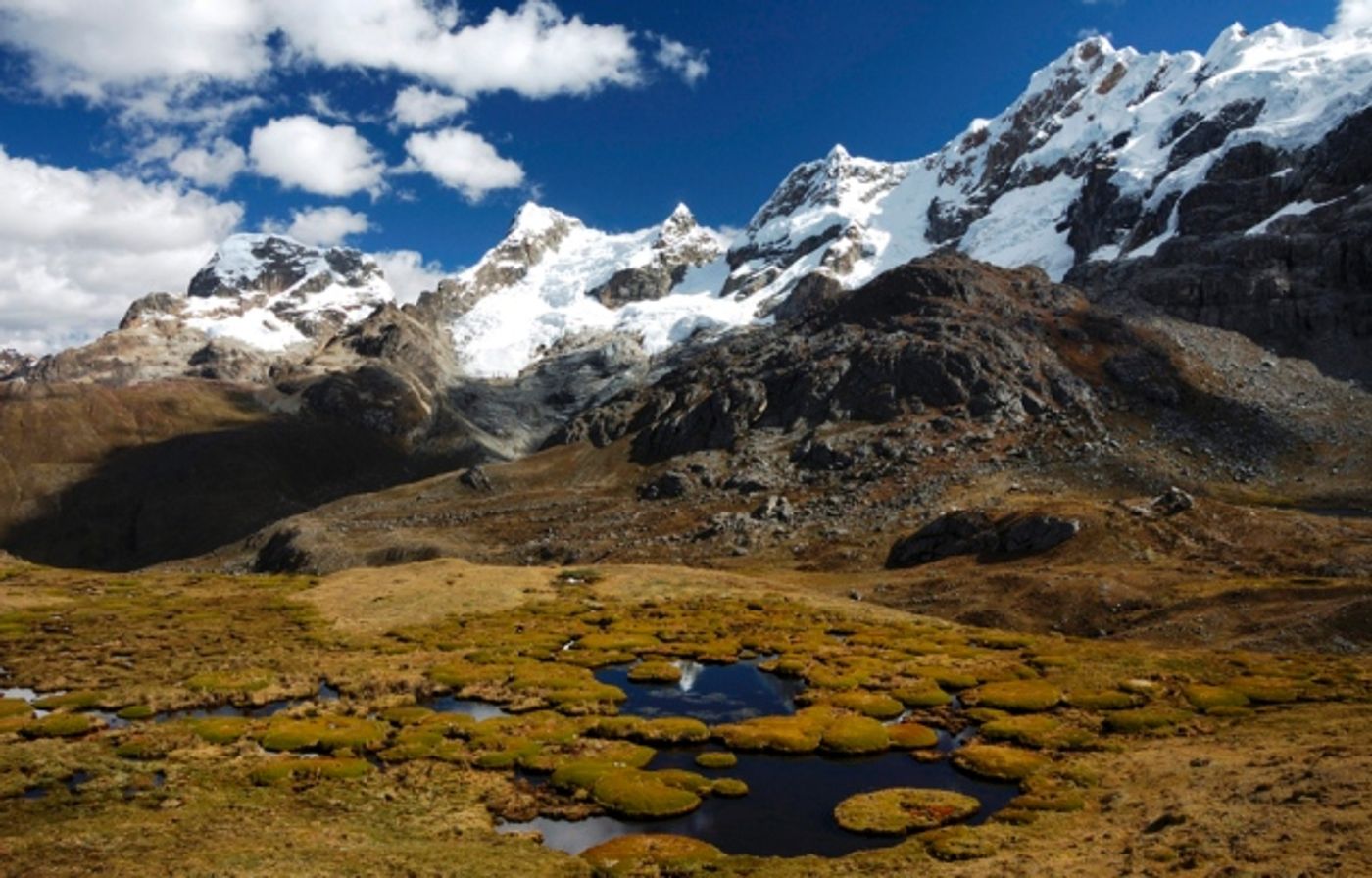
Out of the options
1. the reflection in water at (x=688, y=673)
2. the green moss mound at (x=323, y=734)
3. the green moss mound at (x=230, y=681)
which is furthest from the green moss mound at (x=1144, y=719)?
the green moss mound at (x=230, y=681)

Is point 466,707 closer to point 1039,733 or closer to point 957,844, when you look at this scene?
point 957,844

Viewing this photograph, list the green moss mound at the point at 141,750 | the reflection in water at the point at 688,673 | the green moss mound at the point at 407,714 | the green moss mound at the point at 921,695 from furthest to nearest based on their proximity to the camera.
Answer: the reflection in water at the point at 688,673 → the green moss mound at the point at 921,695 → the green moss mound at the point at 407,714 → the green moss mound at the point at 141,750

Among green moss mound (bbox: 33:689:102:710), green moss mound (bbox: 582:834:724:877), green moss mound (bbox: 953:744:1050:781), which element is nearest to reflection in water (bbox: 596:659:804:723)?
green moss mound (bbox: 953:744:1050:781)

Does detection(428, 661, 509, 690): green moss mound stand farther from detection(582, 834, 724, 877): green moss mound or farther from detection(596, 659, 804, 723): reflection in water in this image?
detection(582, 834, 724, 877): green moss mound

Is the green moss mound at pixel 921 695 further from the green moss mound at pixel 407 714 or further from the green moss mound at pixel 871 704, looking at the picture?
the green moss mound at pixel 407 714

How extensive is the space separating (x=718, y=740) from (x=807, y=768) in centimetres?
616

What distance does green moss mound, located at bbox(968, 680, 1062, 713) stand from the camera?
53531 mm

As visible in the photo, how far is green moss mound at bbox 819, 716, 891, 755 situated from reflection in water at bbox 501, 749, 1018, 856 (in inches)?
30.5

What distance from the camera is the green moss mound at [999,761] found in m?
42.0

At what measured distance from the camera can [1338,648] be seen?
215ft

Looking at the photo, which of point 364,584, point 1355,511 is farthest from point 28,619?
point 1355,511

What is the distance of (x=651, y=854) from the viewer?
3309 centimetres

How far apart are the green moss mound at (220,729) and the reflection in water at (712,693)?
69.5 ft

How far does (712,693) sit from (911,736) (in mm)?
16184
